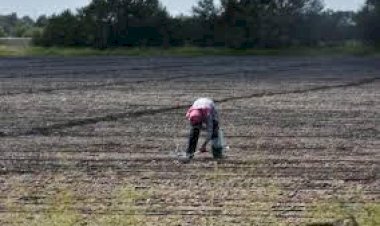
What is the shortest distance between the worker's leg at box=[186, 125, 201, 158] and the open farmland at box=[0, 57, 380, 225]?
19 cm

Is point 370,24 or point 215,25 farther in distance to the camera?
point 215,25

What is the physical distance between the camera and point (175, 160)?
451 inches

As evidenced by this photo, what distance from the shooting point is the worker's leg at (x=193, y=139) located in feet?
36.9

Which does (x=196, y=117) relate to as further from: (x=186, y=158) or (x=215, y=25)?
(x=215, y=25)

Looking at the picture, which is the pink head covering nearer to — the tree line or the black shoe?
the black shoe

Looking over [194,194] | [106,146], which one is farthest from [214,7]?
[194,194]

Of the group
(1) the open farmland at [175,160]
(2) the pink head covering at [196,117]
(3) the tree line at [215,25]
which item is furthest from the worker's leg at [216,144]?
(3) the tree line at [215,25]

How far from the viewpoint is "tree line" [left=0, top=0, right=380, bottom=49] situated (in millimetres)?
53219

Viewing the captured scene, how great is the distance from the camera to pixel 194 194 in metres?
9.19

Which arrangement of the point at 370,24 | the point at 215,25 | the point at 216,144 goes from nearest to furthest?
the point at 216,144 → the point at 370,24 → the point at 215,25

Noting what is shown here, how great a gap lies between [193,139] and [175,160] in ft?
1.16

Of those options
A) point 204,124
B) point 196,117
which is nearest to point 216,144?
point 204,124

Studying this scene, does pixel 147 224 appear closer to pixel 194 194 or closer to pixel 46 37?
pixel 194 194

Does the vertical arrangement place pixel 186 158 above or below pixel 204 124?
below
